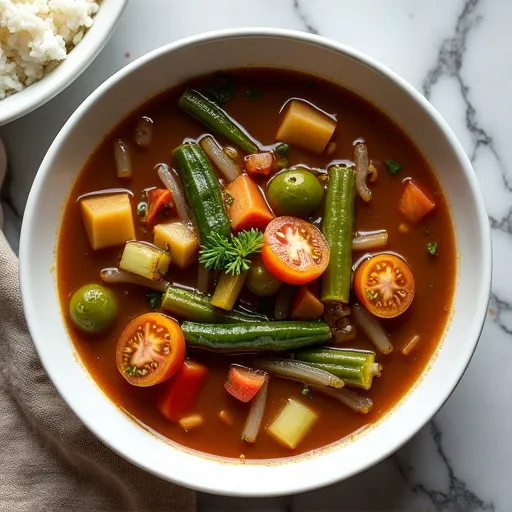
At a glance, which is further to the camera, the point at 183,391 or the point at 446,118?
the point at 446,118

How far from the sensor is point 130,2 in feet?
12.4

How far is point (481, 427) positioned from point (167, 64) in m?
2.26

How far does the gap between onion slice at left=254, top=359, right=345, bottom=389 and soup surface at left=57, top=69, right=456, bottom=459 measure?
11 millimetres

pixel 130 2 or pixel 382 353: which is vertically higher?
pixel 130 2

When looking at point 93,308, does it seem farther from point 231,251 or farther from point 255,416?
point 255,416

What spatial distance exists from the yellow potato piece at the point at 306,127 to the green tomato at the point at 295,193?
138 millimetres

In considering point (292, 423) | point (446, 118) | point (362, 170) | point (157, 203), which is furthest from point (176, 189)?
point (446, 118)

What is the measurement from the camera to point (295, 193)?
11.0ft

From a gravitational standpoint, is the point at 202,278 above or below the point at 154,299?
above

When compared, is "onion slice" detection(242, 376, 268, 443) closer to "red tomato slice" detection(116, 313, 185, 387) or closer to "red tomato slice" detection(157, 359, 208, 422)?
"red tomato slice" detection(157, 359, 208, 422)

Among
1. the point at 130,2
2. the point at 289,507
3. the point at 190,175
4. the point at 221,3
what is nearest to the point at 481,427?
the point at 289,507

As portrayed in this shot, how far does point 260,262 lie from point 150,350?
24.3 inches

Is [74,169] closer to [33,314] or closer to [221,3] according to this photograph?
[33,314]

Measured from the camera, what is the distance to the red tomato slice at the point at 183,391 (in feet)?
11.5
